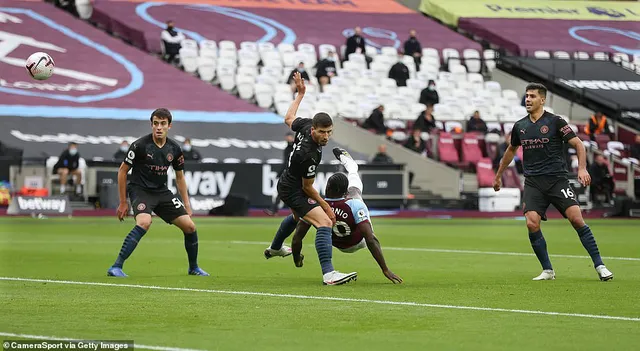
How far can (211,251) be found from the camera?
746 inches

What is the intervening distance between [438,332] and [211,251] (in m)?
10.2

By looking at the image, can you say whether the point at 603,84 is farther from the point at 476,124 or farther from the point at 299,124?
the point at 299,124

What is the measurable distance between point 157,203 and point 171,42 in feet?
92.4

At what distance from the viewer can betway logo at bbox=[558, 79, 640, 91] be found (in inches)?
1746

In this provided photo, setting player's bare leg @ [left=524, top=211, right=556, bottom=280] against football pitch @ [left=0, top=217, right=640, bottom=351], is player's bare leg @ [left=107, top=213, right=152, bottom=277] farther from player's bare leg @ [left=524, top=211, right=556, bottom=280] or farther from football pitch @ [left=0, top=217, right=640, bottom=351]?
player's bare leg @ [left=524, top=211, right=556, bottom=280]

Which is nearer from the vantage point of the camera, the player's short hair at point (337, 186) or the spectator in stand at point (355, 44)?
→ the player's short hair at point (337, 186)

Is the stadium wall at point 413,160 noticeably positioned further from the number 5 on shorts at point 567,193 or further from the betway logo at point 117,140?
the number 5 on shorts at point 567,193

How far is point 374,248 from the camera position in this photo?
42.8 ft

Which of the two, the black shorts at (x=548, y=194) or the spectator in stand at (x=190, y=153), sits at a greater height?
the black shorts at (x=548, y=194)

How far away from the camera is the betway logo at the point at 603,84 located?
145 feet

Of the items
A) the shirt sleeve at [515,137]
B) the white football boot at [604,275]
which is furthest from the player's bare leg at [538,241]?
the shirt sleeve at [515,137]

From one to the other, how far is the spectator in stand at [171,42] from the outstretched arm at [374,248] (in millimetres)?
29340

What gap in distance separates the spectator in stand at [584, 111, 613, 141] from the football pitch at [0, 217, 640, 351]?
19.1m

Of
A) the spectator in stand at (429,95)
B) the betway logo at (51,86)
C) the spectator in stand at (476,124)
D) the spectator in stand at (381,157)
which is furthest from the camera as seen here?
the spectator in stand at (429,95)
